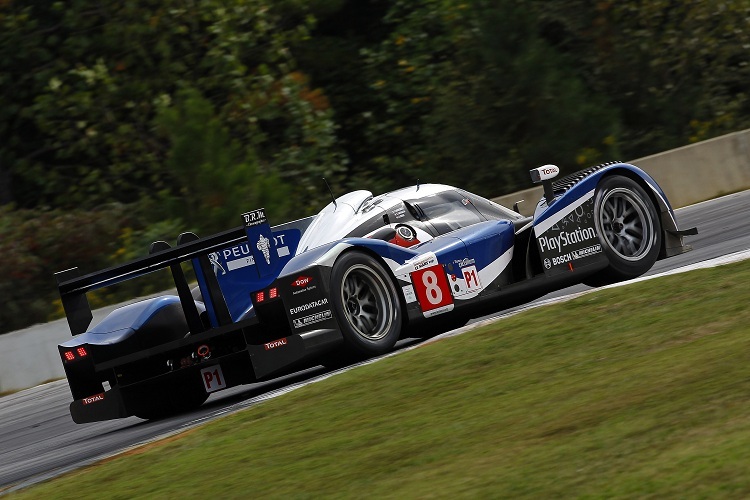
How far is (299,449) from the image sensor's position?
658cm

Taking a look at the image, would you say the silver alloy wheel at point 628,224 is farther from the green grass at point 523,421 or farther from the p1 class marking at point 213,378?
the p1 class marking at point 213,378

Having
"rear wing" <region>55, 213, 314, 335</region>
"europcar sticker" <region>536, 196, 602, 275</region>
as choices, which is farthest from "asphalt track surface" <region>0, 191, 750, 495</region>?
"europcar sticker" <region>536, 196, 602, 275</region>

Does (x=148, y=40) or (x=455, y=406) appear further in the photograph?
(x=148, y=40)

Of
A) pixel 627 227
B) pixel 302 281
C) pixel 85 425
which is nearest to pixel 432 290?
pixel 302 281

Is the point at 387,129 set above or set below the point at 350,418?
above

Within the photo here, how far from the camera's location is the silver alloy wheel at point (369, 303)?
9.35 meters

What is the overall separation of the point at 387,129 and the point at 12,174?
303 inches

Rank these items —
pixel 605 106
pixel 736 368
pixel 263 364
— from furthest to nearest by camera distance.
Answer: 1. pixel 605 106
2. pixel 263 364
3. pixel 736 368

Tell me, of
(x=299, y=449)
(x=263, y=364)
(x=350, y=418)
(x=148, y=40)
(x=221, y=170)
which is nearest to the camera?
(x=299, y=449)

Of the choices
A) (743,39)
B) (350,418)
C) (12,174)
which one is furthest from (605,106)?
(350,418)

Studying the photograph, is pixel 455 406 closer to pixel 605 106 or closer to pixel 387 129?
pixel 605 106

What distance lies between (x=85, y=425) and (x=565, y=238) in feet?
14.0

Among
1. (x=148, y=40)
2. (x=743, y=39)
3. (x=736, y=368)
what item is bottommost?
(x=736, y=368)

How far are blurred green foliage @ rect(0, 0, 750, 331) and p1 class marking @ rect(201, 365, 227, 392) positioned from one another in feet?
40.1
